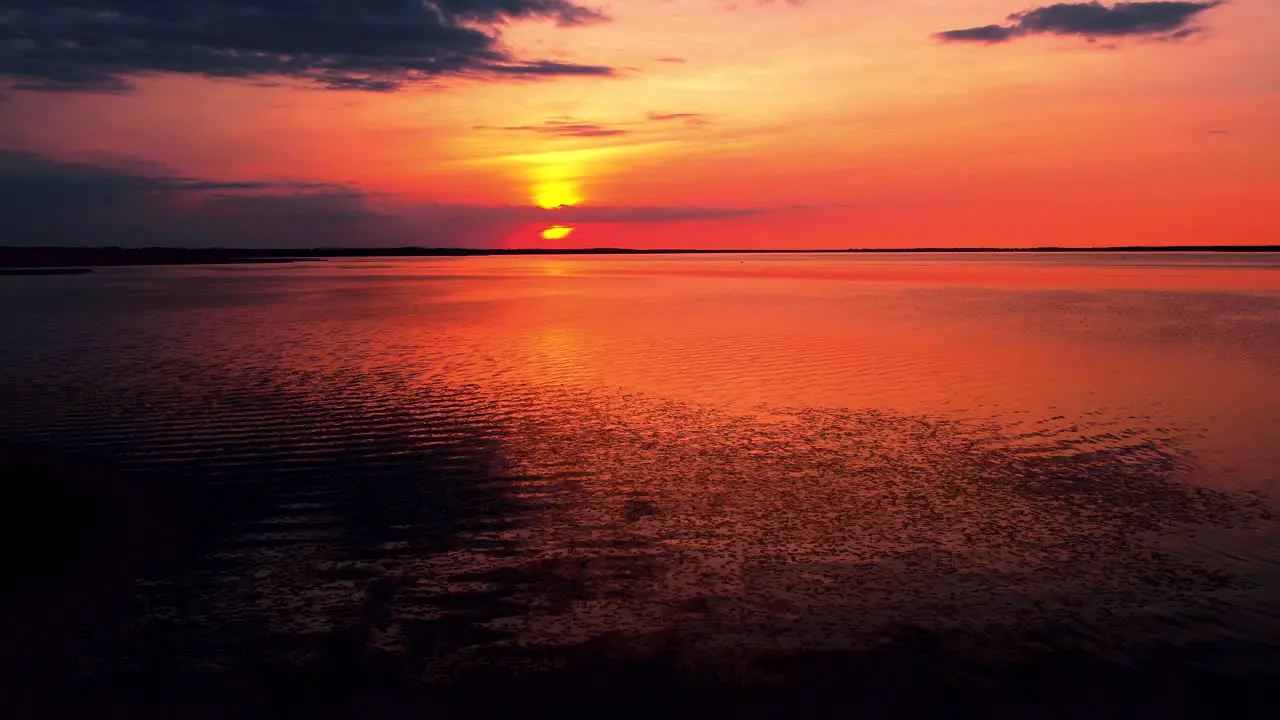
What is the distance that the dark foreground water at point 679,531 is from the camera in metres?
9.12

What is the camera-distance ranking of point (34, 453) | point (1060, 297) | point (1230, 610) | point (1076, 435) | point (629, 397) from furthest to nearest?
point (1060, 297), point (629, 397), point (1076, 435), point (34, 453), point (1230, 610)

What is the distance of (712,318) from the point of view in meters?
50.9

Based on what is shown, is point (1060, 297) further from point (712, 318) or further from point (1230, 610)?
point (1230, 610)

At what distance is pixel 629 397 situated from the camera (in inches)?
976

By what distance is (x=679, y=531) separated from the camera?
13.4m

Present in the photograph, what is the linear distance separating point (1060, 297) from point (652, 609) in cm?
6741

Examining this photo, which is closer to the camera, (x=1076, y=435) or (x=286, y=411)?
(x=1076, y=435)

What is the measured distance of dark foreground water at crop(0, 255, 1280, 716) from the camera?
912cm

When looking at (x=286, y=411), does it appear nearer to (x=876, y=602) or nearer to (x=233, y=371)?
(x=233, y=371)

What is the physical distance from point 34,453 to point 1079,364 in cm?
2913

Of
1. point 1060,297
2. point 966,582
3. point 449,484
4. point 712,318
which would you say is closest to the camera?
point 966,582

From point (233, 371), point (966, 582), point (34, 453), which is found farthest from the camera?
point (233, 371)

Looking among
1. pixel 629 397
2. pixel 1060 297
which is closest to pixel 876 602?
pixel 629 397

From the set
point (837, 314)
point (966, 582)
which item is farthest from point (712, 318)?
point (966, 582)
